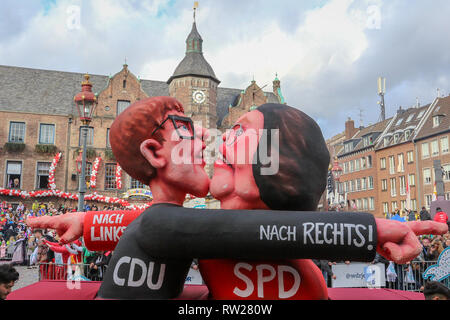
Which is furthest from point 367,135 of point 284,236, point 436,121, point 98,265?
point 284,236

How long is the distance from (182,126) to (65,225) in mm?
1283

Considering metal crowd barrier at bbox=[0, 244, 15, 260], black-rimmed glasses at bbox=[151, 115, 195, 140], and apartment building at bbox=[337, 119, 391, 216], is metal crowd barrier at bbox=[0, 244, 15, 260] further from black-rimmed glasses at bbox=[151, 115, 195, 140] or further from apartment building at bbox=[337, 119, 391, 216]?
apartment building at bbox=[337, 119, 391, 216]

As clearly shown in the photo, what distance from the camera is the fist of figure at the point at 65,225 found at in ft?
10.3

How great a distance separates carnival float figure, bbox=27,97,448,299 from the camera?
2266 millimetres

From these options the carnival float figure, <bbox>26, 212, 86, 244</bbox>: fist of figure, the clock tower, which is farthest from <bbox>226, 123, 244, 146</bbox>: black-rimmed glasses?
the clock tower

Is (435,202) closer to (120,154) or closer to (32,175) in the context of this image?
(120,154)

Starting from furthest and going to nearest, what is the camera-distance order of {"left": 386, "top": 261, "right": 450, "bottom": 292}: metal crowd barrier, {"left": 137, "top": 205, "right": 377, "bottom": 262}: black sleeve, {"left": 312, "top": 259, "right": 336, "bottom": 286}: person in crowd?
{"left": 386, "top": 261, "right": 450, "bottom": 292}: metal crowd barrier
{"left": 312, "top": 259, "right": 336, "bottom": 286}: person in crowd
{"left": 137, "top": 205, "right": 377, "bottom": 262}: black sleeve

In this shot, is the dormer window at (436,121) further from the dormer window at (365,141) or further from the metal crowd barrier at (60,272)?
the metal crowd barrier at (60,272)

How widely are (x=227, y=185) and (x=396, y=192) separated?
130 ft

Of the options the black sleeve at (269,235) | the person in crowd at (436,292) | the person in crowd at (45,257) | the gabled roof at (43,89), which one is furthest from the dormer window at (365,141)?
the black sleeve at (269,235)

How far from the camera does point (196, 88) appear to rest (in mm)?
29609

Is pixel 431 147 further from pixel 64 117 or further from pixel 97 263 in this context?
pixel 97 263

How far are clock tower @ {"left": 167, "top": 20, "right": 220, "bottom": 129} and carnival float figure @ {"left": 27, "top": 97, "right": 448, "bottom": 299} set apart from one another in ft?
85.8

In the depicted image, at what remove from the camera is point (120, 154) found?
2.98 meters
